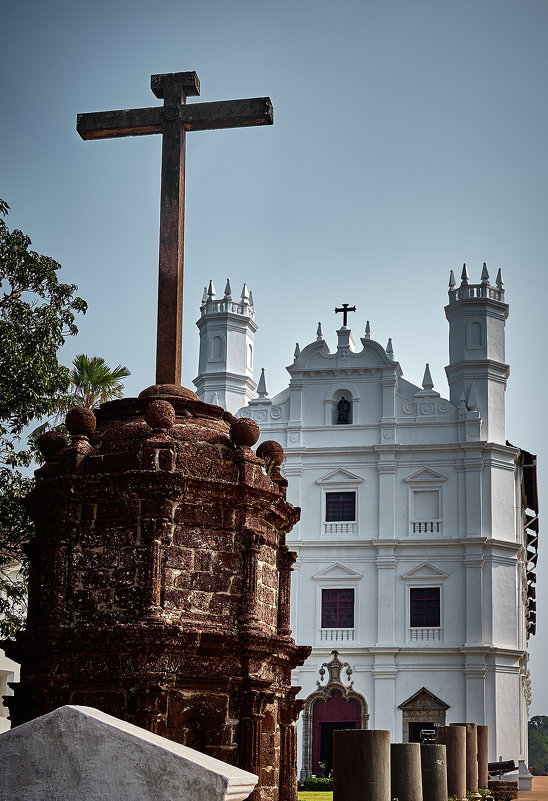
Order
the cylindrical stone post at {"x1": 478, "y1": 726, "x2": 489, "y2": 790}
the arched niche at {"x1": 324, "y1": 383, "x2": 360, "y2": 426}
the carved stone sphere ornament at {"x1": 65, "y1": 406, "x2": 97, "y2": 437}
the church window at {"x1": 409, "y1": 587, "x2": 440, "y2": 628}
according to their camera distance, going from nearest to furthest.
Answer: the carved stone sphere ornament at {"x1": 65, "y1": 406, "x2": 97, "y2": 437} → the cylindrical stone post at {"x1": 478, "y1": 726, "x2": 489, "y2": 790} → the church window at {"x1": 409, "y1": 587, "x2": 440, "y2": 628} → the arched niche at {"x1": 324, "y1": 383, "x2": 360, "y2": 426}

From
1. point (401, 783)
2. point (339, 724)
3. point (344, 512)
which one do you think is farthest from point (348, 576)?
point (401, 783)

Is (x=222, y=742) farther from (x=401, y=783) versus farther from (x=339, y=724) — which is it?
(x=339, y=724)

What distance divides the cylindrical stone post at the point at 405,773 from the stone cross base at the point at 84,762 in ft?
17.9

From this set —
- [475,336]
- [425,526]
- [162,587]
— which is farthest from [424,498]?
[162,587]

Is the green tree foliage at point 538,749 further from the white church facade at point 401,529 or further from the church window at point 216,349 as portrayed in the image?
the church window at point 216,349

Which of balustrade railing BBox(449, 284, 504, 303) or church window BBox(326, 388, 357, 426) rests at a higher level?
balustrade railing BBox(449, 284, 504, 303)

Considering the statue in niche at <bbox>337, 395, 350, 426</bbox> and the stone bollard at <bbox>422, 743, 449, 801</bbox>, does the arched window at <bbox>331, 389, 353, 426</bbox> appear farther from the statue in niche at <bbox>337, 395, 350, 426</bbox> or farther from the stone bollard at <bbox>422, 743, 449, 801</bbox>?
the stone bollard at <bbox>422, 743, 449, 801</bbox>

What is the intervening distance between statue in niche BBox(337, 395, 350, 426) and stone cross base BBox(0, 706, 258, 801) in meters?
33.4

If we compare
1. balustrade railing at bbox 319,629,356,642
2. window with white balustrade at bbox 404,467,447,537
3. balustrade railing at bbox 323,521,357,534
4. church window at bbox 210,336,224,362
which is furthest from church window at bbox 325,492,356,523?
church window at bbox 210,336,224,362

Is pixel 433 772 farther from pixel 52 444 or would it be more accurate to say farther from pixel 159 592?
pixel 52 444

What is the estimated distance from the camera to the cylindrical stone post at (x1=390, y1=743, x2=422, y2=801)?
9844mm

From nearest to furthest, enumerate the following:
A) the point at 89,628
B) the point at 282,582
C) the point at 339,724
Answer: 1. the point at 89,628
2. the point at 282,582
3. the point at 339,724

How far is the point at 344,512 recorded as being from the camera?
37.5 meters

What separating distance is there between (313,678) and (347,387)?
9.91 metres
